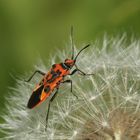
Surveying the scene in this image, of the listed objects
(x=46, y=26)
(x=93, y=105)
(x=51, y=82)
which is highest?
(x=46, y=26)

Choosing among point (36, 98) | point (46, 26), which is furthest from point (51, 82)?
point (46, 26)

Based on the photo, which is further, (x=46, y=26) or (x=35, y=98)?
(x=46, y=26)

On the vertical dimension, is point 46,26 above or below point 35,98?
above

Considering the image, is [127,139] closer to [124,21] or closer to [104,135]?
[104,135]

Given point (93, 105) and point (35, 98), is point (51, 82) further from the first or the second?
point (93, 105)

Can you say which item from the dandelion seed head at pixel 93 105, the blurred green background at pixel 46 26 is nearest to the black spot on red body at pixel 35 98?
the dandelion seed head at pixel 93 105

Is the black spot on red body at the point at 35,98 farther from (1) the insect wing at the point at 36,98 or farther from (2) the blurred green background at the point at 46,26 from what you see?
(2) the blurred green background at the point at 46,26

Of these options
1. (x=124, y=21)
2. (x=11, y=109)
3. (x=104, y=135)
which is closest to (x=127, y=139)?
(x=104, y=135)
